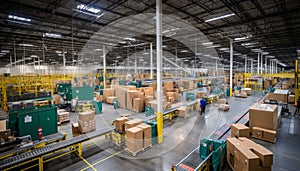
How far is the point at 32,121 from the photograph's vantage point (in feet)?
18.9

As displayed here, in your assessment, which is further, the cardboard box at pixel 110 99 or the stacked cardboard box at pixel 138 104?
the cardboard box at pixel 110 99

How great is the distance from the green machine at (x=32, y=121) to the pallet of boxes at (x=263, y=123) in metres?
9.26

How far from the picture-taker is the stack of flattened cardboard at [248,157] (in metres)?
3.86

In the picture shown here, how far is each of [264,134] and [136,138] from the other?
5.87 m

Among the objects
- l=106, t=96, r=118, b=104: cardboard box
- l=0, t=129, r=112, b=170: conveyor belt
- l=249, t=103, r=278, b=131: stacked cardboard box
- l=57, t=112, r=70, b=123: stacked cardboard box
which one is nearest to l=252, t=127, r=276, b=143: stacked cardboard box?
l=249, t=103, r=278, b=131: stacked cardboard box

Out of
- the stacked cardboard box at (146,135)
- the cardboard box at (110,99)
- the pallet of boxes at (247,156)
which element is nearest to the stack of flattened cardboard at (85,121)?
the stacked cardboard box at (146,135)

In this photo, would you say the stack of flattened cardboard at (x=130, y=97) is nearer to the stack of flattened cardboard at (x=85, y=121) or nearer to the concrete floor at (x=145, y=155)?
the concrete floor at (x=145, y=155)

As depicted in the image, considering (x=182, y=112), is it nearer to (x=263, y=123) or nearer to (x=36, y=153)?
(x=263, y=123)

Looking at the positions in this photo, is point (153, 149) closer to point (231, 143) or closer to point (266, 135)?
point (231, 143)

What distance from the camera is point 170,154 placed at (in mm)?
5426

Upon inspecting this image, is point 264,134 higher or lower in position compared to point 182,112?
lower

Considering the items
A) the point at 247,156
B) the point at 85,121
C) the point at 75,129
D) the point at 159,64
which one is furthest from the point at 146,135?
the point at 75,129

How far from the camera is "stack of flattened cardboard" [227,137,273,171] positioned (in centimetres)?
386

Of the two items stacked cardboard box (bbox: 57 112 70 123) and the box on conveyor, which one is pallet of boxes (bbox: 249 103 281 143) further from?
stacked cardboard box (bbox: 57 112 70 123)
